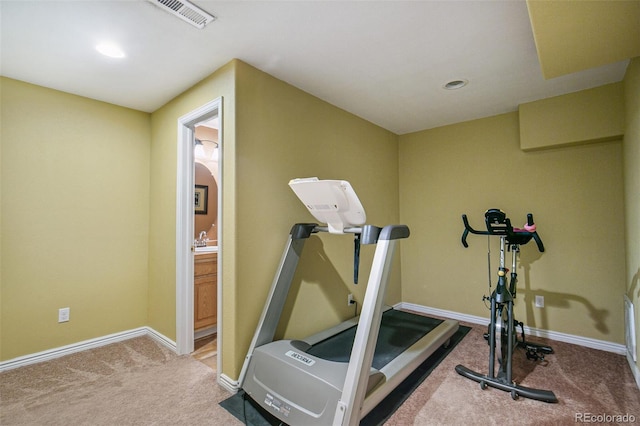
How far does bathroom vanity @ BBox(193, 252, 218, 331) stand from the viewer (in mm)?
3070

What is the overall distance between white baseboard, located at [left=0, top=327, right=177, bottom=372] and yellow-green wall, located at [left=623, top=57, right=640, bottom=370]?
3810 mm

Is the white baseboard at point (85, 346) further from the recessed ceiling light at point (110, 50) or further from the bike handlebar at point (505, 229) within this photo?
the bike handlebar at point (505, 229)

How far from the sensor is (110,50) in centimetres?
208

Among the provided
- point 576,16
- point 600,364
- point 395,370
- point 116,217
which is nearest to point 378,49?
point 576,16

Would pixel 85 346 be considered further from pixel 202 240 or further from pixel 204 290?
pixel 202 240

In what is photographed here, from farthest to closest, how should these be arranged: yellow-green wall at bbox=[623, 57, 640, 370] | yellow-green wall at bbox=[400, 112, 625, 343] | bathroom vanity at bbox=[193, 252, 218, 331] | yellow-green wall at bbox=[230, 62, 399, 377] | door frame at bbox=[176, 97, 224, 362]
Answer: bathroom vanity at bbox=[193, 252, 218, 331] → yellow-green wall at bbox=[400, 112, 625, 343] → door frame at bbox=[176, 97, 224, 362] → yellow-green wall at bbox=[230, 62, 399, 377] → yellow-green wall at bbox=[623, 57, 640, 370]

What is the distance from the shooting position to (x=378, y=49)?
2133 millimetres

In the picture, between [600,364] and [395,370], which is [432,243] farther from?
[395,370]

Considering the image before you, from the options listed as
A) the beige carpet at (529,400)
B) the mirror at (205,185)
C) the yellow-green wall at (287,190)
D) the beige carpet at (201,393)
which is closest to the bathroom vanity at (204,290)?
the beige carpet at (201,393)

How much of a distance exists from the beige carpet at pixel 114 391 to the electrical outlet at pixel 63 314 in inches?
13.1

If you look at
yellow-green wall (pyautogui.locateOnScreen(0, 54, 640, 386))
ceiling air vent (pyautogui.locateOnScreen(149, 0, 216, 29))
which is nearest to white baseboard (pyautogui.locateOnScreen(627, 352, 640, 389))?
yellow-green wall (pyautogui.locateOnScreen(0, 54, 640, 386))

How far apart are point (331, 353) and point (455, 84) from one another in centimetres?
254

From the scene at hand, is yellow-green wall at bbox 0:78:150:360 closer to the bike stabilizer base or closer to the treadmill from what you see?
the treadmill

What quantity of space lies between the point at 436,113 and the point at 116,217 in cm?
360
